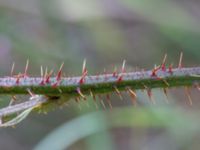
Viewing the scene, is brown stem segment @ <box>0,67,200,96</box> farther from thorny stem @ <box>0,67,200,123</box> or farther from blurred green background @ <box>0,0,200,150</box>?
blurred green background @ <box>0,0,200,150</box>

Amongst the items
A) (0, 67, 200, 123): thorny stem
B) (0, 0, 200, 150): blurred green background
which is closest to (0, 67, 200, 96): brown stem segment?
(0, 67, 200, 123): thorny stem

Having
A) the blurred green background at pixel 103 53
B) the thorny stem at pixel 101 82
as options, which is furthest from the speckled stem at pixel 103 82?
the blurred green background at pixel 103 53

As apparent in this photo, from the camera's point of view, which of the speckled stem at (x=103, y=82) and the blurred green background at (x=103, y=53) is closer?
the speckled stem at (x=103, y=82)

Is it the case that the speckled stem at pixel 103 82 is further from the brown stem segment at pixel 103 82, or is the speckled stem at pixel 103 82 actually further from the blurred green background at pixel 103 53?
the blurred green background at pixel 103 53

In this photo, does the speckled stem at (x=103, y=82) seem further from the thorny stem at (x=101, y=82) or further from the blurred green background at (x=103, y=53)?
the blurred green background at (x=103, y=53)

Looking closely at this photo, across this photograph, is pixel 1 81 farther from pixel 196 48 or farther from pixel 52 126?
pixel 52 126

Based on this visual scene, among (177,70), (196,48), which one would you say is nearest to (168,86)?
(177,70)
